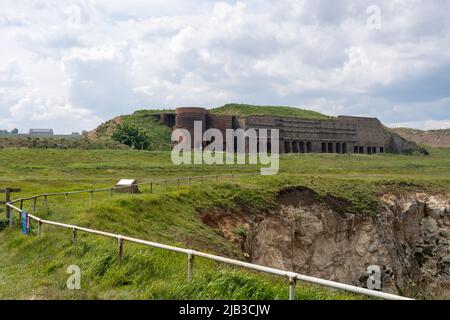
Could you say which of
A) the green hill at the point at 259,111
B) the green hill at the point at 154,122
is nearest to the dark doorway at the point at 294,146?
the green hill at the point at 154,122

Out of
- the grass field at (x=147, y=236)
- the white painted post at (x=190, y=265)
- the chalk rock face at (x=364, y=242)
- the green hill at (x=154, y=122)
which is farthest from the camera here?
the green hill at (x=154, y=122)

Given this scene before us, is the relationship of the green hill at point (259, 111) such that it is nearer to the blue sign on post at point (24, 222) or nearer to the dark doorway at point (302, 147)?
the dark doorway at point (302, 147)

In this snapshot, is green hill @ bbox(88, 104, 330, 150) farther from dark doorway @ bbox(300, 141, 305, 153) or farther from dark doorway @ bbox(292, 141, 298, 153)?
dark doorway @ bbox(300, 141, 305, 153)

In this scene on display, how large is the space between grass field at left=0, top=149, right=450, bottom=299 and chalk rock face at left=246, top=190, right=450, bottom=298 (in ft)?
4.42

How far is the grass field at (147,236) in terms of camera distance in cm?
863

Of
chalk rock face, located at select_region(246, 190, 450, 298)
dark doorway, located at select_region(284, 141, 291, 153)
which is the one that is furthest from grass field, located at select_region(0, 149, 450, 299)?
dark doorway, located at select_region(284, 141, 291, 153)

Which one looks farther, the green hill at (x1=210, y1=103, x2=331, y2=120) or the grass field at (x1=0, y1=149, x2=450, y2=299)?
the green hill at (x1=210, y1=103, x2=331, y2=120)

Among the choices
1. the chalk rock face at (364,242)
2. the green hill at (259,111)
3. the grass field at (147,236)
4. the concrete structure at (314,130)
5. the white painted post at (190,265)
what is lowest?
the chalk rock face at (364,242)

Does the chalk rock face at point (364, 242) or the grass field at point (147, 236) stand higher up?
the grass field at point (147, 236)

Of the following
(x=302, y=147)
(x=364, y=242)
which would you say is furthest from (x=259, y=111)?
(x=364, y=242)

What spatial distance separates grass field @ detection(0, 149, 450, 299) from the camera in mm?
8633

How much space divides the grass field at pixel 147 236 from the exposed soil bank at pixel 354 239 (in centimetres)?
111

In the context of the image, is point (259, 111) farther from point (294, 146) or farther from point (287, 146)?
point (287, 146)
